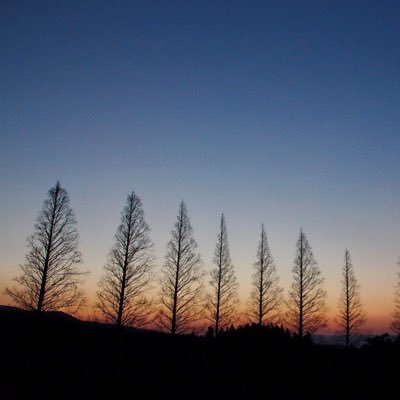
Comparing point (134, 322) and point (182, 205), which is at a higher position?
point (182, 205)

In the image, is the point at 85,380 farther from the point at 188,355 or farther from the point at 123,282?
the point at 123,282

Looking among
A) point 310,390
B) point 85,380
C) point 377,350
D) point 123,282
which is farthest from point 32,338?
point 377,350

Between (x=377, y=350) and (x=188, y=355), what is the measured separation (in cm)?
819

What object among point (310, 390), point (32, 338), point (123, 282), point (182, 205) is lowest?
point (310, 390)

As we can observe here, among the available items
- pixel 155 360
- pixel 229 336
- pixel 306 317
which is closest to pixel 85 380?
pixel 155 360

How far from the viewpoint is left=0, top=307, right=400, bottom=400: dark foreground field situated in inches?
434

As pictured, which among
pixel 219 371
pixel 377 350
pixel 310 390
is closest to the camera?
pixel 310 390

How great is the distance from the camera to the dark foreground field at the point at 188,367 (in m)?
11.0

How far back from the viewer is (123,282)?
62.3 ft

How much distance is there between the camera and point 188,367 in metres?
13.8

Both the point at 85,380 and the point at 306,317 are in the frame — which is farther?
the point at 306,317

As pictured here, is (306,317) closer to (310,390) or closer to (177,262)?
(177,262)

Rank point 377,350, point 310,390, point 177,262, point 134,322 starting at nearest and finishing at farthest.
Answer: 1. point 310,390
2. point 377,350
3. point 134,322
4. point 177,262

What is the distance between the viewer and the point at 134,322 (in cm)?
1888
